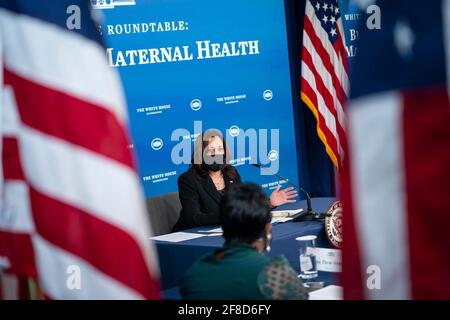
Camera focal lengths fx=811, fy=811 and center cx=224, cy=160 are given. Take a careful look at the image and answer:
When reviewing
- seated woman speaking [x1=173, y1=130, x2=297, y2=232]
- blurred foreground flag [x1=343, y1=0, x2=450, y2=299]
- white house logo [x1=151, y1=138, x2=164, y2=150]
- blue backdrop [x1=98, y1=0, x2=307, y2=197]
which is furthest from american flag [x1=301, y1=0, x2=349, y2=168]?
blurred foreground flag [x1=343, y1=0, x2=450, y2=299]

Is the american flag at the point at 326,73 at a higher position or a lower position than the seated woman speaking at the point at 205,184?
higher

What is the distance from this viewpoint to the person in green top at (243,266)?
274 cm

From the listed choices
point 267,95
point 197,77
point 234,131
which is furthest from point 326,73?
point 197,77

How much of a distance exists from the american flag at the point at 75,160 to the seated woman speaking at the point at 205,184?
3.49 m

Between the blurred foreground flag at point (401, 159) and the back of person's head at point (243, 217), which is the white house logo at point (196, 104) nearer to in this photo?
the back of person's head at point (243, 217)

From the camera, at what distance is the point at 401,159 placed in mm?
1437

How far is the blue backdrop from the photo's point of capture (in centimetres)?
676

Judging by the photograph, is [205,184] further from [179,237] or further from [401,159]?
[401,159]

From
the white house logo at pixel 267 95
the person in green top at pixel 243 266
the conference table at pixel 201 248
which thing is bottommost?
the conference table at pixel 201 248

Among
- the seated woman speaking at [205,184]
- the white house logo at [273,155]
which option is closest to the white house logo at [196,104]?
the white house logo at [273,155]

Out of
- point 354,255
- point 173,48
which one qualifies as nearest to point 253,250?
point 354,255

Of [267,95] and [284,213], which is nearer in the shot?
→ [284,213]

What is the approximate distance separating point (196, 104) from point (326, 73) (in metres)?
1.23

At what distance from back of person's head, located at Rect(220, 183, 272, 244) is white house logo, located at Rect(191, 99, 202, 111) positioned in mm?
4284
